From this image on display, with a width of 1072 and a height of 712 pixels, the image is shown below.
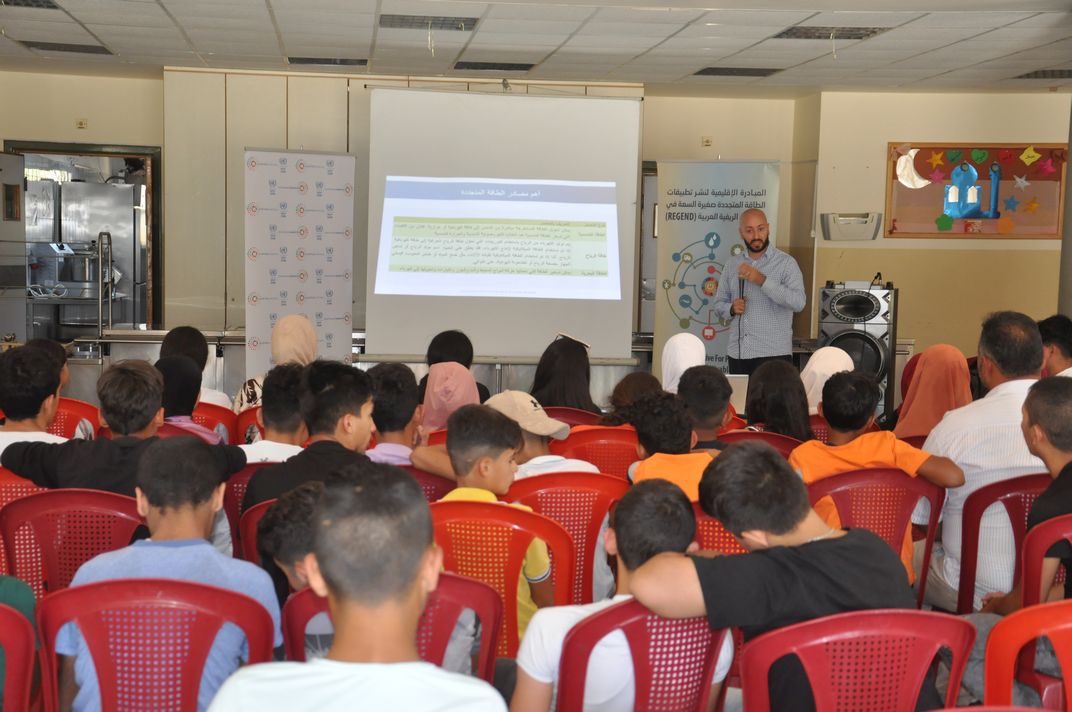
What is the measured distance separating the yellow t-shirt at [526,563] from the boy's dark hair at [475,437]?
136 millimetres

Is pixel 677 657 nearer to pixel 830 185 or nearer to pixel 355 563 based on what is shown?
pixel 355 563

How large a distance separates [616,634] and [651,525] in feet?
0.69

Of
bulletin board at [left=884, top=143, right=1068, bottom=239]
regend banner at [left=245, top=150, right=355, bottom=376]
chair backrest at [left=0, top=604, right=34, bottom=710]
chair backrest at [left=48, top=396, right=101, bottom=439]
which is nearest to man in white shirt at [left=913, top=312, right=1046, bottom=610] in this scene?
chair backrest at [left=0, top=604, right=34, bottom=710]

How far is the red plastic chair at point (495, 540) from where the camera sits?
246 cm

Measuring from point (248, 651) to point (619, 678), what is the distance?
0.65 meters

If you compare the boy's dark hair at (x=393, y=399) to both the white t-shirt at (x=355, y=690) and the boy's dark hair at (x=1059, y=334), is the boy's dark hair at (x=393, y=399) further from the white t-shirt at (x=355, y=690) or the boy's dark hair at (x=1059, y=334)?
the boy's dark hair at (x=1059, y=334)

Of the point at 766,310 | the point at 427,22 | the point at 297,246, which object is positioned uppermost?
the point at 427,22

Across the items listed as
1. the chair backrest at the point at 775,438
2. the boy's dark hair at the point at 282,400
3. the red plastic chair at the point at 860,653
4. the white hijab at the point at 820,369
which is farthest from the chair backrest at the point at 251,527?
Answer: the white hijab at the point at 820,369

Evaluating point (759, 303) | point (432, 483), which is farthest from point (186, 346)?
point (759, 303)

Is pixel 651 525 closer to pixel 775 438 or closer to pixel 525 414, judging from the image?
pixel 525 414

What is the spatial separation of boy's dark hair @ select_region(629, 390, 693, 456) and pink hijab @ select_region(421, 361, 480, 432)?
1264 mm

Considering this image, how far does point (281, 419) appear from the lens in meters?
3.38

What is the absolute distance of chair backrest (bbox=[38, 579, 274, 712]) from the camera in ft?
6.11

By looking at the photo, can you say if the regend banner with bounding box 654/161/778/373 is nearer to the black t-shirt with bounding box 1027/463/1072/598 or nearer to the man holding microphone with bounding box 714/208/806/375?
the man holding microphone with bounding box 714/208/806/375
